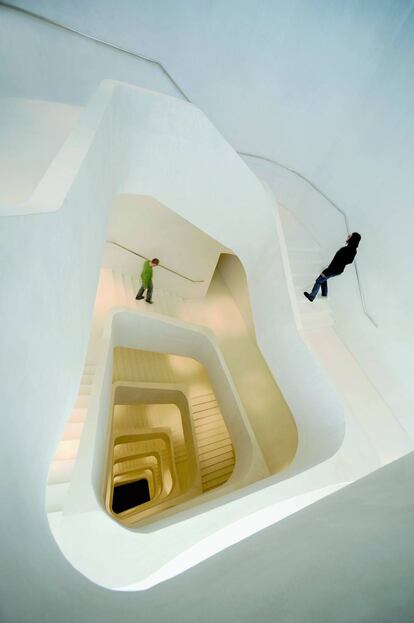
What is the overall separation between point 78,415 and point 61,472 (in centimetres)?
70

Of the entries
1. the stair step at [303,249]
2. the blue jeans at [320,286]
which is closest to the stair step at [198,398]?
the blue jeans at [320,286]

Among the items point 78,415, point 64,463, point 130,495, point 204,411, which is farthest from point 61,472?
point 130,495

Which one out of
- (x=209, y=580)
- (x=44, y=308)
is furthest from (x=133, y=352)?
(x=209, y=580)

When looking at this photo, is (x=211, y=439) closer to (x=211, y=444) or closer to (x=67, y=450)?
(x=211, y=444)

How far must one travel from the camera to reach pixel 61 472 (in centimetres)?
296

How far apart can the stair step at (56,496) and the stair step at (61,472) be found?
0.24ft

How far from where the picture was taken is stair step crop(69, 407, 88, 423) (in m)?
3.48

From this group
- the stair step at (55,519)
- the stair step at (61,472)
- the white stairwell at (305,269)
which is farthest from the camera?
the white stairwell at (305,269)

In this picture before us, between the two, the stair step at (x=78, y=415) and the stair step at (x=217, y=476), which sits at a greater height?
the stair step at (x=78, y=415)

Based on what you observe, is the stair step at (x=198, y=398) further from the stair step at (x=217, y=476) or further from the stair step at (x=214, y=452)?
the stair step at (x=217, y=476)

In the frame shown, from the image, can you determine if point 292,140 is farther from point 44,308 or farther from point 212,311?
point 212,311

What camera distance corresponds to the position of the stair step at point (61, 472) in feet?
9.46

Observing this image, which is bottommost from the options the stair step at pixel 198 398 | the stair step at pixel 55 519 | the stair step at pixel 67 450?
the stair step at pixel 55 519

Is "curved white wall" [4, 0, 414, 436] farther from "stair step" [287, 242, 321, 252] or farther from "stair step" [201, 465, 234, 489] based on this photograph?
"stair step" [201, 465, 234, 489]
